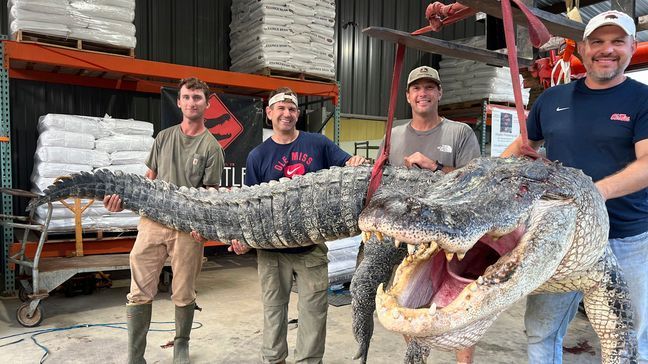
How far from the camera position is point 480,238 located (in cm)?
104

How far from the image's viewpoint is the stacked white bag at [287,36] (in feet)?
18.6

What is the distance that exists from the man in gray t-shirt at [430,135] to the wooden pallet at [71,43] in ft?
11.7

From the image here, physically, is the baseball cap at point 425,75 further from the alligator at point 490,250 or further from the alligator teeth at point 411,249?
the alligator teeth at point 411,249

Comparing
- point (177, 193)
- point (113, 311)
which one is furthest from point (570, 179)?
point (113, 311)

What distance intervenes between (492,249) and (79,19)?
466 centimetres

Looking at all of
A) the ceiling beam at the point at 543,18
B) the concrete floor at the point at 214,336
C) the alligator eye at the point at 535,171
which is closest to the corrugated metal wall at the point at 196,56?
the concrete floor at the point at 214,336

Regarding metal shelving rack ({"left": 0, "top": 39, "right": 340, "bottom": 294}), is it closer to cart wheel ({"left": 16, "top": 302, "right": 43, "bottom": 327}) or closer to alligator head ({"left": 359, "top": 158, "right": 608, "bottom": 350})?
cart wheel ({"left": 16, "top": 302, "right": 43, "bottom": 327})

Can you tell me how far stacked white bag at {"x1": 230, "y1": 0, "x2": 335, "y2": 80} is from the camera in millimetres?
5684

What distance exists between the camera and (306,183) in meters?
2.11

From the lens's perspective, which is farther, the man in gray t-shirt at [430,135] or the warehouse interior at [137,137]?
the warehouse interior at [137,137]

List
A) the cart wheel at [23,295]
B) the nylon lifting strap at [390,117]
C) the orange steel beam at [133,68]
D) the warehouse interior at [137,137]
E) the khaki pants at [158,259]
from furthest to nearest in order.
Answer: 1. the orange steel beam at [133,68]
2. the cart wheel at [23,295]
3. the warehouse interior at [137,137]
4. the khaki pants at [158,259]
5. the nylon lifting strap at [390,117]

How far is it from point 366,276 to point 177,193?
3.39 feet

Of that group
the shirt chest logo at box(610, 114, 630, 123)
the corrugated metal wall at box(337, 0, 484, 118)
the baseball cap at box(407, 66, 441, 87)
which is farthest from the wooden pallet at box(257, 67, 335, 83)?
the shirt chest logo at box(610, 114, 630, 123)

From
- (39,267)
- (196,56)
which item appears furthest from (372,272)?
(196,56)
